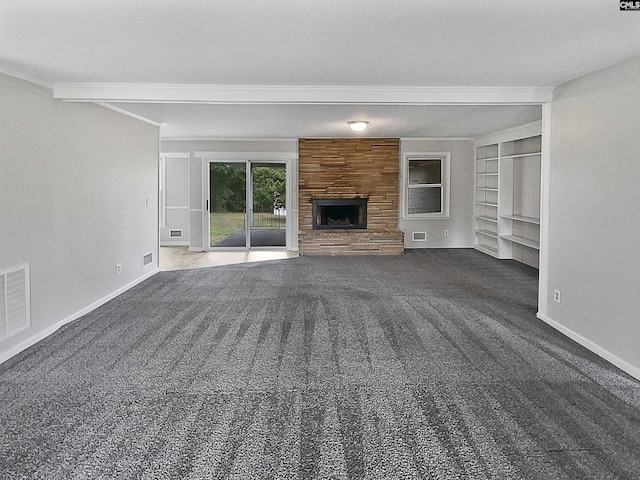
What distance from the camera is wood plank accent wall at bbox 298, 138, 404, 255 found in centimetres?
1049

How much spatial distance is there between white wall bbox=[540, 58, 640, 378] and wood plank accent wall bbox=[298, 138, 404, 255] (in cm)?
543

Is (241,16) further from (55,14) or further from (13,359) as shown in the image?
(13,359)

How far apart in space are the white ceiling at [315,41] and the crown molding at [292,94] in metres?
0.10

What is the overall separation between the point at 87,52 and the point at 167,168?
780cm

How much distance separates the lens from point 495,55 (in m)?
3.77

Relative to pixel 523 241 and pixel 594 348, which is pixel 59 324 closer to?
pixel 594 348

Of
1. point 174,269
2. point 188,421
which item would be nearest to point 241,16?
point 188,421

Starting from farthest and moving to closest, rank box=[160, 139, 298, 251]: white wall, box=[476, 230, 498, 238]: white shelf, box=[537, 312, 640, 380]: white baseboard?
box=[160, 139, 298, 251]: white wall, box=[476, 230, 498, 238]: white shelf, box=[537, 312, 640, 380]: white baseboard

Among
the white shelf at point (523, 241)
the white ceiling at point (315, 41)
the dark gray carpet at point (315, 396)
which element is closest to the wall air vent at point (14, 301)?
the dark gray carpet at point (315, 396)

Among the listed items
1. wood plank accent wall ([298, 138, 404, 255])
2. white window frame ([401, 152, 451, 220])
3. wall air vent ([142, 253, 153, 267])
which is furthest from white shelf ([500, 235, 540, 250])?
wall air vent ([142, 253, 153, 267])

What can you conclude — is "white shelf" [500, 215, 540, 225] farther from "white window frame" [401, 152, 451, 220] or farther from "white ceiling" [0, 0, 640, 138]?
"white ceiling" [0, 0, 640, 138]

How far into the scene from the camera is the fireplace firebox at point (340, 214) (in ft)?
34.8

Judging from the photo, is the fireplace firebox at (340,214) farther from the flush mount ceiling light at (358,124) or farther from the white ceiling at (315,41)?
the white ceiling at (315,41)

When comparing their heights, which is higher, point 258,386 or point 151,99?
point 151,99
